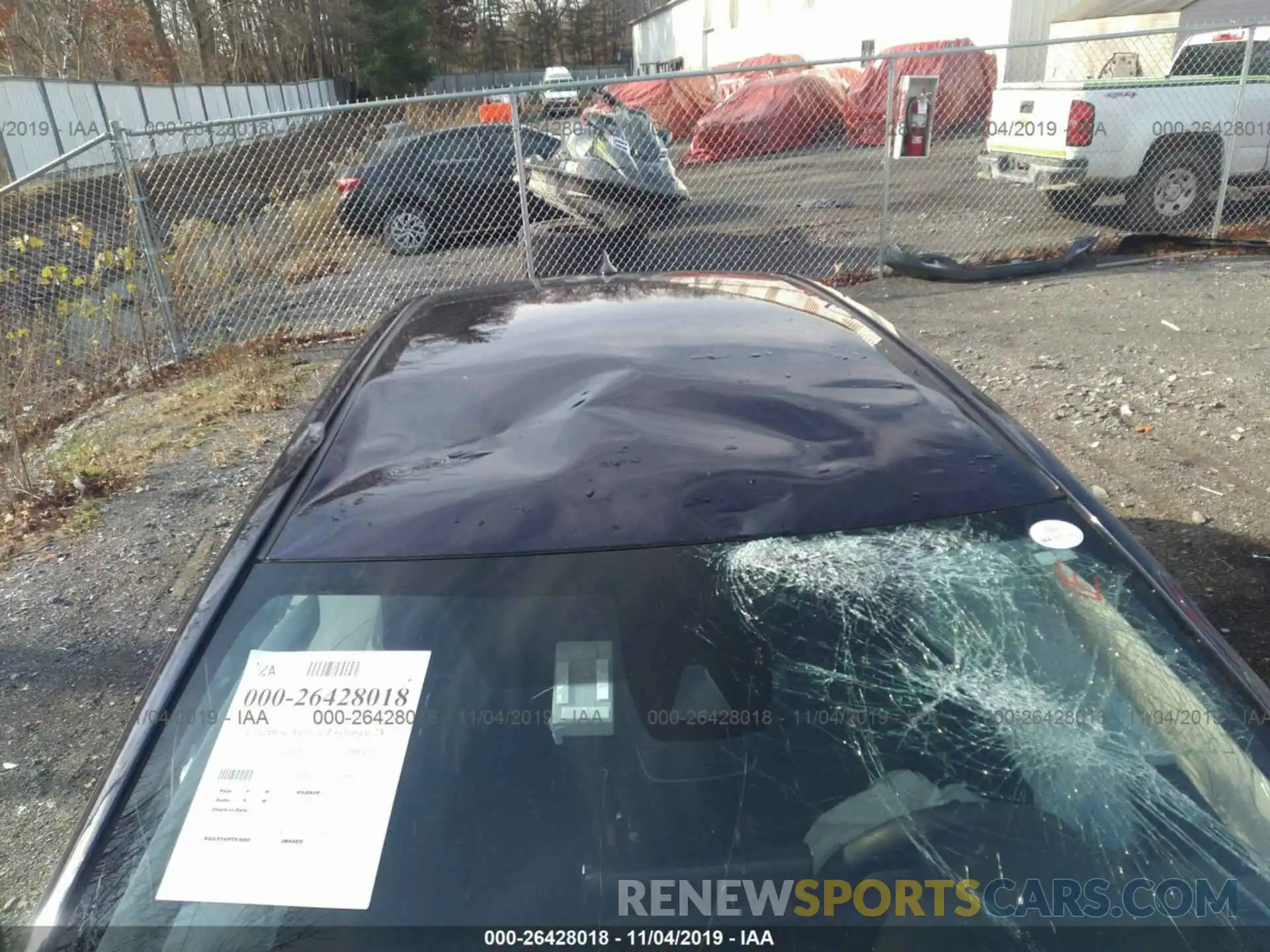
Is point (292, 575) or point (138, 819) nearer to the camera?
point (138, 819)

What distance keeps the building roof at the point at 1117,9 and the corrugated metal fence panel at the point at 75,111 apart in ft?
71.6

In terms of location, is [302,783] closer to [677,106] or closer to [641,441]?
[641,441]

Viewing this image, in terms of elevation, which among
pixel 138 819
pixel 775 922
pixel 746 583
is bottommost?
pixel 775 922

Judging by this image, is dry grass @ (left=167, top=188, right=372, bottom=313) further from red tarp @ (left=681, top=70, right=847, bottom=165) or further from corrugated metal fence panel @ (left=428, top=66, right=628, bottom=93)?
corrugated metal fence panel @ (left=428, top=66, right=628, bottom=93)

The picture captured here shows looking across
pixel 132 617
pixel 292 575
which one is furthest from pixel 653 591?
pixel 132 617

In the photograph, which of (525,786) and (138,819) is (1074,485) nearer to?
(525,786)

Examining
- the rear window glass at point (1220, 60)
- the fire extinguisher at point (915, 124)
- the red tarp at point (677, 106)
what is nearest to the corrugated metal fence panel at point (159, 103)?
the red tarp at point (677, 106)

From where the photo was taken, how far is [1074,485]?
6.03 ft

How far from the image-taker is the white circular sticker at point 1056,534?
1.70 m

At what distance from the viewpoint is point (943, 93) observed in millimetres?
19047

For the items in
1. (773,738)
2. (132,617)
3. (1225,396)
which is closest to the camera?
(773,738)

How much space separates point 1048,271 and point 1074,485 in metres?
7.78

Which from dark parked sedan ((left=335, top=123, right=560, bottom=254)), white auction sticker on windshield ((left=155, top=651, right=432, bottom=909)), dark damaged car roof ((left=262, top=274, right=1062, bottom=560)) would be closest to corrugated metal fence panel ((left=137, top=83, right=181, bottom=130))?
dark parked sedan ((left=335, top=123, right=560, bottom=254))

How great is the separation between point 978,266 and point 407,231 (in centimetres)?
673
